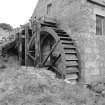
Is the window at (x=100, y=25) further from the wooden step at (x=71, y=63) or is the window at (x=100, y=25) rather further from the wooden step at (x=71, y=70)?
the wooden step at (x=71, y=70)

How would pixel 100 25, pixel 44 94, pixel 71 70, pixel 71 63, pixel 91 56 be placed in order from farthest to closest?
pixel 100 25 → pixel 91 56 → pixel 71 63 → pixel 71 70 → pixel 44 94

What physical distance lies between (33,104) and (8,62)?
7.77 metres

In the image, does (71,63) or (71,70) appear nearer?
(71,70)

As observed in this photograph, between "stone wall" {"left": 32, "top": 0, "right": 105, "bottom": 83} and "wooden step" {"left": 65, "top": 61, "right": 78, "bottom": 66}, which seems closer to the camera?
"wooden step" {"left": 65, "top": 61, "right": 78, "bottom": 66}

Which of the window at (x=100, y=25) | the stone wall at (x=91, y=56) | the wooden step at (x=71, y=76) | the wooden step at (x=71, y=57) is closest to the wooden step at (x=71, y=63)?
the wooden step at (x=71, y=57)

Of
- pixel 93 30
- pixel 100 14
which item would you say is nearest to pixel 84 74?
pixel 93 30

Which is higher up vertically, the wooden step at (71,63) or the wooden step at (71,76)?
the wooden step at (71,63)

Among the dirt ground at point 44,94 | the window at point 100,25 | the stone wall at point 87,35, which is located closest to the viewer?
the dirt ground at point 44,94

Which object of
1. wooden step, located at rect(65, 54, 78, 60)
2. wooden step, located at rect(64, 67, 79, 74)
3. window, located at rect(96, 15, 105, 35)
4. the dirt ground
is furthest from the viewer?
window, located at rect(96, 15, 105, 35)

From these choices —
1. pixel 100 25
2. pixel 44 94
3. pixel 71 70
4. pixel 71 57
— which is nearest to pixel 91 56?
pixel 71 57

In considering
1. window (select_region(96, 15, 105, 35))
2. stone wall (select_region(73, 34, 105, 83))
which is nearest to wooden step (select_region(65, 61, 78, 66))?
stone wall (select_region(73, 34, 105, 83))

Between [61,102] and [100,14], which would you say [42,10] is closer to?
[100,14]

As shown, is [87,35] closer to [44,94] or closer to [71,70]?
[71,70]

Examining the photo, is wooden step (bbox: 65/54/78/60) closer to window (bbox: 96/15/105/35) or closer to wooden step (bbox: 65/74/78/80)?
wooden step (bbox: 65/74/78/80)
